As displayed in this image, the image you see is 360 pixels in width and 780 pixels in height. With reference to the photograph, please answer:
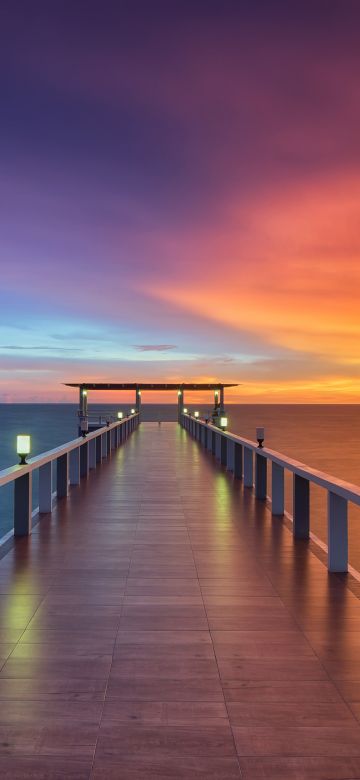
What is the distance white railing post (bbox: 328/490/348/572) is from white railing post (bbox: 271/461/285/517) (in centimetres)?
213

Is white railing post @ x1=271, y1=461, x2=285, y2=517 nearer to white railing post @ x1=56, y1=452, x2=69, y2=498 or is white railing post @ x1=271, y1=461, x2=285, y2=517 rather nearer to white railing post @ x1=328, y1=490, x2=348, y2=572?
white railing post @ x1=328, y1=490, x2=348, y2=572

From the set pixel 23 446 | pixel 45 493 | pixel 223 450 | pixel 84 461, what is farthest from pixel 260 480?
pixel 223 450

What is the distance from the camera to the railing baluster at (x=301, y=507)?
5.93 m

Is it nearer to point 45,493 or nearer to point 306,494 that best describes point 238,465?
point 45,493

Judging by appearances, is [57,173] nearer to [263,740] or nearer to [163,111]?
[163,111]

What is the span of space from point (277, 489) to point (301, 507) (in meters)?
1.15

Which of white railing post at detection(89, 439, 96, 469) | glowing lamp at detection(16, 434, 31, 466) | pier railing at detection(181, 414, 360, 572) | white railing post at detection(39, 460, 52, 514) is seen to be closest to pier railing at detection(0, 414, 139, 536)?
white railing post at detection(39, 460, 52, 514)

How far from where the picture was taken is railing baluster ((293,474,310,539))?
5.93 m

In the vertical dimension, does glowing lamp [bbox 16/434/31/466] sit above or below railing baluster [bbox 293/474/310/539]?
above

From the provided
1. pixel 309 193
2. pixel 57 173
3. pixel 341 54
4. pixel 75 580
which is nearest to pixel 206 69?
pixel 341 54

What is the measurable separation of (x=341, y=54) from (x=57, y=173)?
7258mm

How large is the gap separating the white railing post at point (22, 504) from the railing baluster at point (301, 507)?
9.37 feet

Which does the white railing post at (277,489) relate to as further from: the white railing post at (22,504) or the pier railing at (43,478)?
the white railing post at (22,504)

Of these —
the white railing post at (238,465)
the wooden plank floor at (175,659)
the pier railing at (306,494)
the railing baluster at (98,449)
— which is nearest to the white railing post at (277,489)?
the pier railing at (306,494)
